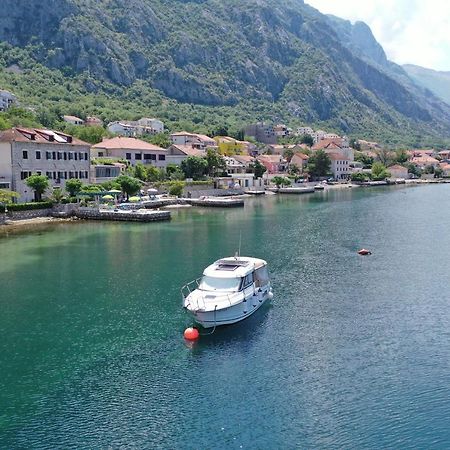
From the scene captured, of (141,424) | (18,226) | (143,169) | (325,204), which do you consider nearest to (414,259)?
(141,424)

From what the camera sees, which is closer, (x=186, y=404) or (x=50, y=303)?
(x=186, y=404)

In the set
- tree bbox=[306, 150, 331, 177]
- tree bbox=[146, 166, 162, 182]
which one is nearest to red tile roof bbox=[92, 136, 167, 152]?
tree bbox=[146, 166, 162, 182]

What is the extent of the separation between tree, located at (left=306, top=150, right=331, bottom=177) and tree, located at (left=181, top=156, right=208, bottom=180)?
5777 cm

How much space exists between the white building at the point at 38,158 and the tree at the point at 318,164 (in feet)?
319

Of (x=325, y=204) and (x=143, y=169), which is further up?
(x=143, y=169)

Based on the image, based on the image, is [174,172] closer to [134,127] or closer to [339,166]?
[134,127]

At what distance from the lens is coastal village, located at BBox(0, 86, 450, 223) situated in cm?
8300

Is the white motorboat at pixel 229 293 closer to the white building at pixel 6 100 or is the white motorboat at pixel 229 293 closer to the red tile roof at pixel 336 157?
the white building at pixel 6 100

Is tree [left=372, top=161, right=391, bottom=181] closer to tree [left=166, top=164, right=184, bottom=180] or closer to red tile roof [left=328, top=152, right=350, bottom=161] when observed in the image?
red tile roof [left=328, top=152, right=350, bottom=161]

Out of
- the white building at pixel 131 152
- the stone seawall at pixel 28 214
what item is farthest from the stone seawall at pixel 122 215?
the white building at pixel 131 152

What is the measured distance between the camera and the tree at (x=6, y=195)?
7469 centimetres

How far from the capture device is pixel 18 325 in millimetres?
34938

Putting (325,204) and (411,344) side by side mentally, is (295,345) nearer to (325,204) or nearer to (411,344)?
(411,344)

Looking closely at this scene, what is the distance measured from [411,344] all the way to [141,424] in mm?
16529
